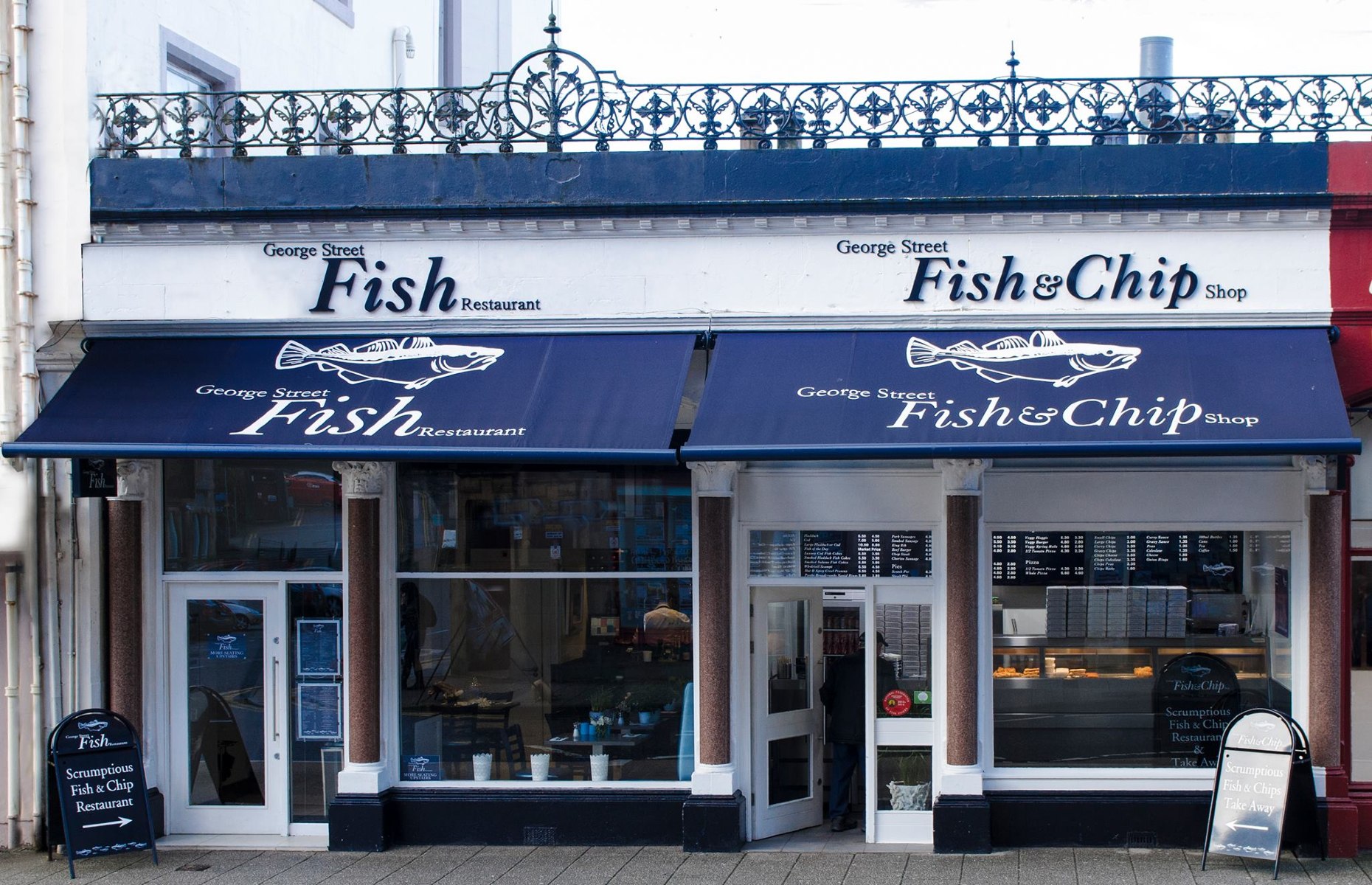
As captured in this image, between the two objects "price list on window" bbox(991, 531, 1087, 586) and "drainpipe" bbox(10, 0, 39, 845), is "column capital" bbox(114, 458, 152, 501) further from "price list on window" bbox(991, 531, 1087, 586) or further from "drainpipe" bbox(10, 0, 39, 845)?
"price list on window" bbox(991, 531, 1087, 586)

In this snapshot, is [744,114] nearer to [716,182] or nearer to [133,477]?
[716,182]

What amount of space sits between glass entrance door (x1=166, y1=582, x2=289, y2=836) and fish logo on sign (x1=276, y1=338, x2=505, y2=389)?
1818mm

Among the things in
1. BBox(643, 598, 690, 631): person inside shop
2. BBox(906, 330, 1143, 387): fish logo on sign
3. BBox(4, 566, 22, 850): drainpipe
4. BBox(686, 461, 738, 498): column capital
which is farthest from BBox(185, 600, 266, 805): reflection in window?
BBox(906, 330, 1143, 387): fish logo on sign

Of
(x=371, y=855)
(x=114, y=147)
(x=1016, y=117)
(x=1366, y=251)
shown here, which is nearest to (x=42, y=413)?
(x=114, y=147)

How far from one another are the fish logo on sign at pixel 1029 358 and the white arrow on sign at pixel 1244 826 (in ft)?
10.2

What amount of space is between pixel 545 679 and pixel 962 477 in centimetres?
347

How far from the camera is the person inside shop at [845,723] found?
1024cm

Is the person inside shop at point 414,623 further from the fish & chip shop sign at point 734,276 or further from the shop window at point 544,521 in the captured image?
the fish & chip shop sign at point 734,276

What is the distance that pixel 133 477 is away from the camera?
397 inches

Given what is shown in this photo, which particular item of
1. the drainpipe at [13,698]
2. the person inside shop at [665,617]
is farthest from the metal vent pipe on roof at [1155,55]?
the drainpipe at [13,698]

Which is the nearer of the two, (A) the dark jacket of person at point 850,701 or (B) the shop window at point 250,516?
(A) the dark jacket of person at point 850,701

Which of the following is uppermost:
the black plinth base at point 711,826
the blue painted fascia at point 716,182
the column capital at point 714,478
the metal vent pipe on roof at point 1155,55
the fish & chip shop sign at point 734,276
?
the metal vent pipe on roof at point 1155,55

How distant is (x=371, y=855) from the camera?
9.72m

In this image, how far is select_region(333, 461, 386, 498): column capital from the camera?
988 centimetres
